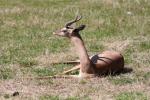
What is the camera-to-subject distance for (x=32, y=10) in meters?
22.4

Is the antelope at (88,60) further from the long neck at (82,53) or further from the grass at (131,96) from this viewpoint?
the grass at (131,96)

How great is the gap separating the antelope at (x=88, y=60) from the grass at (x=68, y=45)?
217 mm

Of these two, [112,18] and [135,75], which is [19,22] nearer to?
[112,18]

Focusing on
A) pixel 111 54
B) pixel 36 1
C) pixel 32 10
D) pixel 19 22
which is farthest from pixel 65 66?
pixel 36 1

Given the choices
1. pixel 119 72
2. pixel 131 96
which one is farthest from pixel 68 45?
pixel 131 96

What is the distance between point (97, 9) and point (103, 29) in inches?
202

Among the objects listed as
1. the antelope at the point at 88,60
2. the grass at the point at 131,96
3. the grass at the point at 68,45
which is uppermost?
the antelope at the point at 88,60

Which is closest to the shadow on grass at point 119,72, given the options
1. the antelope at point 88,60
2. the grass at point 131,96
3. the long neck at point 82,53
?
the antelope at point 88,60

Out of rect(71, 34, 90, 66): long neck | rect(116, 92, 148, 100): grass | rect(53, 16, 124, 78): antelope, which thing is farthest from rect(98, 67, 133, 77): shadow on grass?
rect(116, 92, 148, 100): grass

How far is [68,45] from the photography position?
15.2 meters

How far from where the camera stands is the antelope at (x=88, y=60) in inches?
439

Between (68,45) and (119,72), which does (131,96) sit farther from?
(68,45)

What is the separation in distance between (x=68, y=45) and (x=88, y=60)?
13.5 feet

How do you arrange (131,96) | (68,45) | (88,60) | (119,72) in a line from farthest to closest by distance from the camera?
(68,45), (119,72), (88,60), (131,96)
